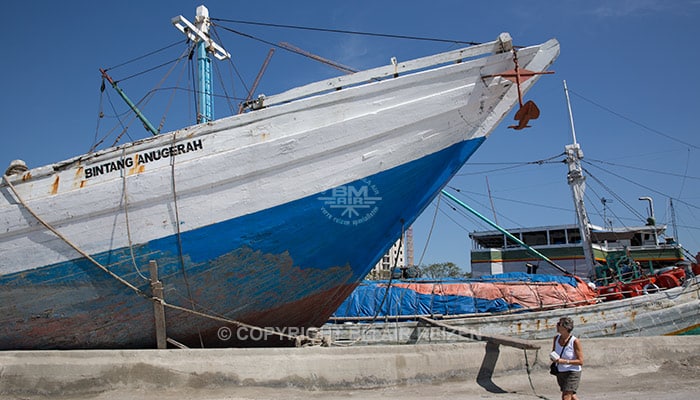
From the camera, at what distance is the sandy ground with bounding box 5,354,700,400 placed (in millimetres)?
4645

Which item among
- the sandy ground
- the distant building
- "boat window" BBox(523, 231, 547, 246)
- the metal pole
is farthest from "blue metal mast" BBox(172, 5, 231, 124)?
"boat window" BBox(523, 231, 547, 246)

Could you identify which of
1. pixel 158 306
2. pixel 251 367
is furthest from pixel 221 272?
pixel 251 367

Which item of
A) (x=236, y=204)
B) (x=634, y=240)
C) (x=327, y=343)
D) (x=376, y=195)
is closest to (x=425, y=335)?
(x=327, y=343)

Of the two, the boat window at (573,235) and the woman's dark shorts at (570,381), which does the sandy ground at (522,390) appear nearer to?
the woman's dark shorts at (570,381)

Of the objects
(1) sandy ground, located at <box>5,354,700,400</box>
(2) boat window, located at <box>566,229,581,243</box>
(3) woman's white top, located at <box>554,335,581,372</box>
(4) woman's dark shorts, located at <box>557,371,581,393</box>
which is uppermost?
(2) boat window, located at <box>566,229,581,243</box>

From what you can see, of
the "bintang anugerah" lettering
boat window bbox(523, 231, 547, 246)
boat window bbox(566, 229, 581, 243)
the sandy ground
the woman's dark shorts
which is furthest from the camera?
boat window bbox(523, 231, 547, 246)

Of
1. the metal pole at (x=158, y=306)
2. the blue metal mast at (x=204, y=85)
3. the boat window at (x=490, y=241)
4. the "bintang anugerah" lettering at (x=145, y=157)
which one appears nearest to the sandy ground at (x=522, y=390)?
the metal pole at (x=158, y=306)

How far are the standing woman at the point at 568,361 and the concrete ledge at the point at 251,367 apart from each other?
4.50ft

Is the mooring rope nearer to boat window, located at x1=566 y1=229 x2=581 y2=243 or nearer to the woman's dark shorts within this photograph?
the woman's dark shorts

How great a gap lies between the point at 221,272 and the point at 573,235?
1278 inches

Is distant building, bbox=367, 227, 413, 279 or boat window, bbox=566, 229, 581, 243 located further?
boat window, bbox=566, 229, 581, 243

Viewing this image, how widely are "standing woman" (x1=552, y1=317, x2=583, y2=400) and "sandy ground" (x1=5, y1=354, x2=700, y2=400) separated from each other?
835 mm

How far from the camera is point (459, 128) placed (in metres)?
5.90

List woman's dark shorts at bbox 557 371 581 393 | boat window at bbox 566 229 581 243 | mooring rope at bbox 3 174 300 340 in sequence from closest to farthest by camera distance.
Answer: woman's dark shorts at bbox 557 371 581 393, mooring rope at bbox 3 174 300 340, boat window at bbox 566 229 581 243
